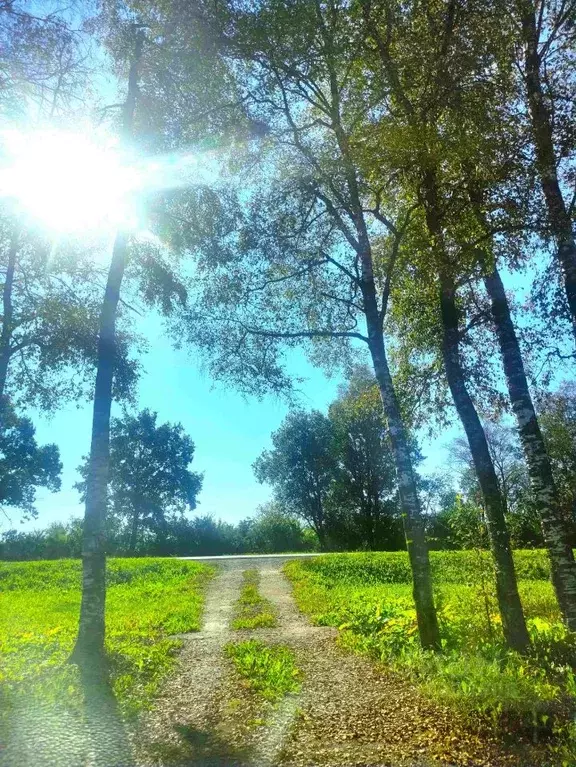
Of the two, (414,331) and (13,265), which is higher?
(13,265)

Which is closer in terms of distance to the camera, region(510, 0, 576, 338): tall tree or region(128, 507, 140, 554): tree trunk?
region(510, 0, 576, 338): tall tree

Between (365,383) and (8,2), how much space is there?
33.7ft

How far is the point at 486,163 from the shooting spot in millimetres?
9305

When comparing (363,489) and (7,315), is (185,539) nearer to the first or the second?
(363,489)

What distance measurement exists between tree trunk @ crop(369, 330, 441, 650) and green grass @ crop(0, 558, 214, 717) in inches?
Answer: 173

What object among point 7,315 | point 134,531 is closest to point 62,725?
point 7,315

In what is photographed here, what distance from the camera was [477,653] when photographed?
308 inches

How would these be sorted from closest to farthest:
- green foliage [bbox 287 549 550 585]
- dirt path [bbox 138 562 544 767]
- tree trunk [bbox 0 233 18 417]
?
dirt path [bbox 138 562 544 767]
tree trunk [bbox 0 233 18 417]
green foliage [bbox 287 549 550 585]

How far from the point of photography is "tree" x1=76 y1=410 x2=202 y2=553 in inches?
2232

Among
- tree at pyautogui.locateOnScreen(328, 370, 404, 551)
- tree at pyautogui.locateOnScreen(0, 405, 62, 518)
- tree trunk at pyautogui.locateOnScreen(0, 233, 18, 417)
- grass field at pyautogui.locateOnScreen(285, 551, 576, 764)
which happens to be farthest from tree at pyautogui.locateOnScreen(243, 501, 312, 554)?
tree trunk at pyautogui.locateOnScreen(0, 233, 18, 417)

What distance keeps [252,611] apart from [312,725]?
9.33m

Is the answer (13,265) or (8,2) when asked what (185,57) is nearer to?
(8,2)

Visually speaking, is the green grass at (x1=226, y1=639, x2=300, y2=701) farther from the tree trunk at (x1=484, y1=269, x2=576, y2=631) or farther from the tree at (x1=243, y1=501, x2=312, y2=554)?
the tree at (x1=243, y1=501, x2=312, y2=554)

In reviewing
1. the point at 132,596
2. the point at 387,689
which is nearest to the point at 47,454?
the point at 132,596
